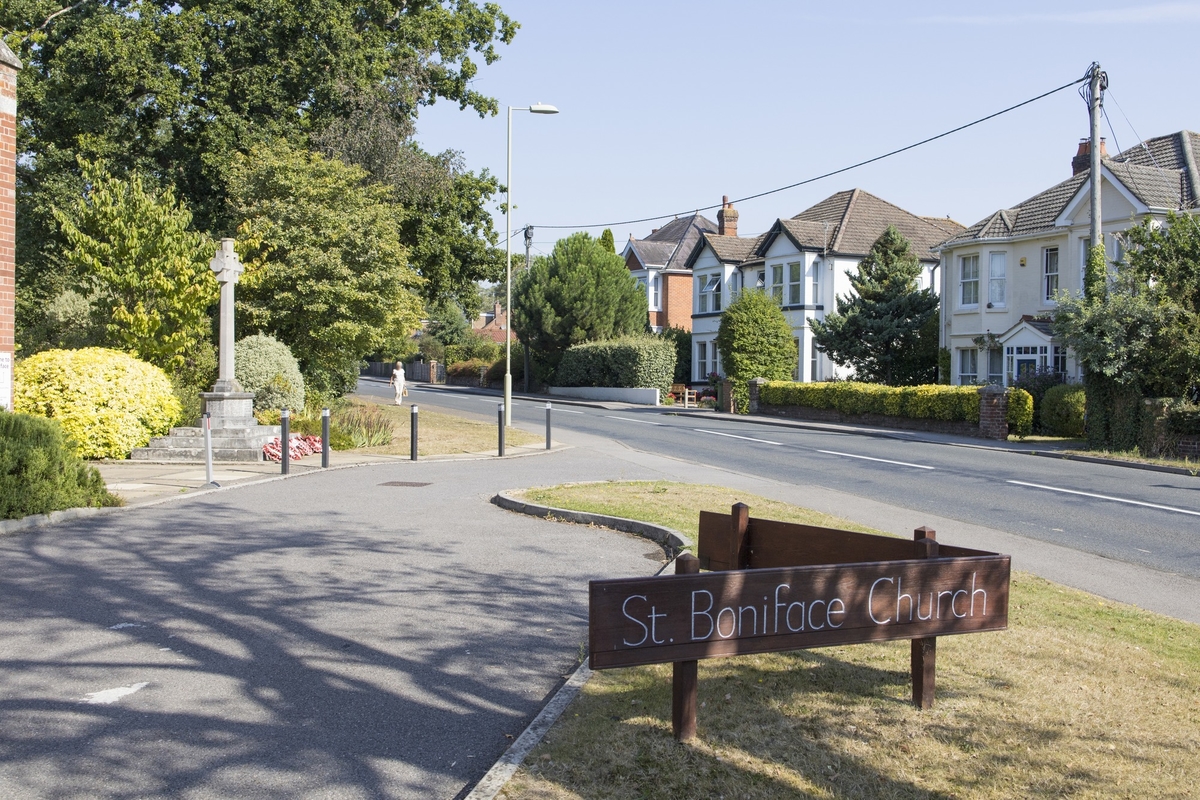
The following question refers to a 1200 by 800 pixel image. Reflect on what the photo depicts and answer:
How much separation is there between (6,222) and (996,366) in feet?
95.9

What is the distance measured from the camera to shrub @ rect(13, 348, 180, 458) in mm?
16531

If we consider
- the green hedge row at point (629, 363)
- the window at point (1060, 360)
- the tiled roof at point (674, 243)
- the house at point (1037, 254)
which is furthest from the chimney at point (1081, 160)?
the tiled roof at point (674, 243)

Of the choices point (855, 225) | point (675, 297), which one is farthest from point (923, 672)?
point (675, 297)

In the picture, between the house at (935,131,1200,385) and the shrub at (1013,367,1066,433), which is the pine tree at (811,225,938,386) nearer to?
the house at (935,131,1200,385)

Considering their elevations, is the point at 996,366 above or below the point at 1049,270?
below

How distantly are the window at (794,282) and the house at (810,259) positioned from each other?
44 mm

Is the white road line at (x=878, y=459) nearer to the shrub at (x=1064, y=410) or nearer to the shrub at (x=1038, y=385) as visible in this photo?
the shrub at (x=1064, y=410)

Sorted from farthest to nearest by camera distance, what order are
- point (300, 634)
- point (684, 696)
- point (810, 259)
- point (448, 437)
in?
1. point (810, 259)
2. point (448, 437)
3. point (300, 634)
4. point (684, 696)

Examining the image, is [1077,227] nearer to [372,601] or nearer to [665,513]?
[665,513]

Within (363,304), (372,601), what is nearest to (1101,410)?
(363,304)

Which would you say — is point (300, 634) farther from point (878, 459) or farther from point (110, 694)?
point (878, 459)

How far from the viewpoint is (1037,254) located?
32.9m

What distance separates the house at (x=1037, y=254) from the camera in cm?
2908

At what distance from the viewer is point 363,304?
968 inches
